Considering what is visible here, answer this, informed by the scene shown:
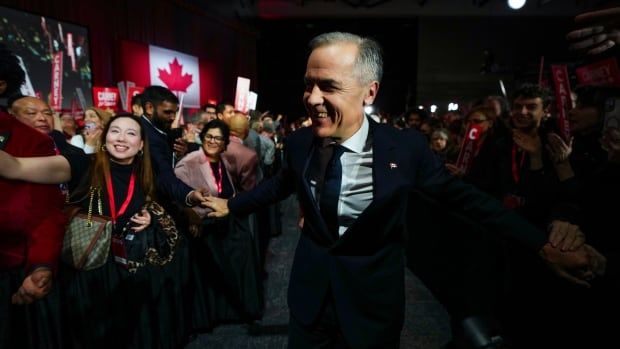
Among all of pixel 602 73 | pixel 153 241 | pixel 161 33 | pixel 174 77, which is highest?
pixel 161 33

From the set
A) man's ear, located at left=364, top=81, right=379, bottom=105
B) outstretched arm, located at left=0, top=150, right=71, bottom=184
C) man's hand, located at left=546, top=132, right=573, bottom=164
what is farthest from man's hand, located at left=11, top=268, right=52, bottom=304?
man's hand, located at left=546, top=132, right=573, bottom=164

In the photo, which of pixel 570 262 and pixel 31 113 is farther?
pixel 31 113

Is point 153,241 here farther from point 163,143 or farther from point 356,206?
point 356,206

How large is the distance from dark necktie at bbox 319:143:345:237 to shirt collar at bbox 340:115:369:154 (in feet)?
0.09

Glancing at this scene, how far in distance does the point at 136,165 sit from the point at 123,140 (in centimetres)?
18

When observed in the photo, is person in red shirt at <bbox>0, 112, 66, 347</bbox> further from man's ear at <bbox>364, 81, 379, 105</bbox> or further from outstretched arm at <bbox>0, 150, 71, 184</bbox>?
man's ear at <bbox>364, 81, 379, 105</bbox>

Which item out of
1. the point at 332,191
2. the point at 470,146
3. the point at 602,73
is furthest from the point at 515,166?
the point at 332,191

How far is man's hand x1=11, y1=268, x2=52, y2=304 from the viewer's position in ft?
4.44

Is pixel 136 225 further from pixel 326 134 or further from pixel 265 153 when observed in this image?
pixel 265 153

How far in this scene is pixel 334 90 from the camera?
4.52ft

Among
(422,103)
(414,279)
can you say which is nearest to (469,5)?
(422,103)

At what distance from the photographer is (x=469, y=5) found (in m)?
16.3

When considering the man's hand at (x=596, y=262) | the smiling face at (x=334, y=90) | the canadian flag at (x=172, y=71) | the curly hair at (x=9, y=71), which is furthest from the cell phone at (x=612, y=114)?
the canadian flag at (x=172, y=71)

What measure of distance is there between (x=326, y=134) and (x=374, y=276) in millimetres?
578
